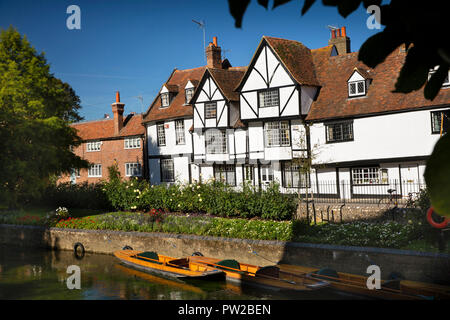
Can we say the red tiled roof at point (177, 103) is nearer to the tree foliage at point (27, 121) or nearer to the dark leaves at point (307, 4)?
the tree foliage at point (27, 121)

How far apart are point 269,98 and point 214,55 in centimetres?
817

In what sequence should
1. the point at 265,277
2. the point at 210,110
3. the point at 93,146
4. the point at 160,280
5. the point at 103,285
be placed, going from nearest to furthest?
the point at 265,277, the point at 103,285, the point at 160,280, the point at 210,110, the point at 93,146

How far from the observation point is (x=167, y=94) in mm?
36469

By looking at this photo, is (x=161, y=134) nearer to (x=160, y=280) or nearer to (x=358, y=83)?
(x=358, y=83)

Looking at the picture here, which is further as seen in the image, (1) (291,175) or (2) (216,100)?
(2) (216,100)

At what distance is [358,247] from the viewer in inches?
574

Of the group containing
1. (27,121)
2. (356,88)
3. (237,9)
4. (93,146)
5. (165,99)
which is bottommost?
(237,9)

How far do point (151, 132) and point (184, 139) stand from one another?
384cm

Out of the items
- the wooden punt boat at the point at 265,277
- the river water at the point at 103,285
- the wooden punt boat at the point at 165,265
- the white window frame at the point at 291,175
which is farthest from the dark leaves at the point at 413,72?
the white window frame at the point at 291,175

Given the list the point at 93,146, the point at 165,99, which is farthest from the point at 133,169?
the point at 165,99

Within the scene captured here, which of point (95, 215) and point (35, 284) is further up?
point (95, 215)
